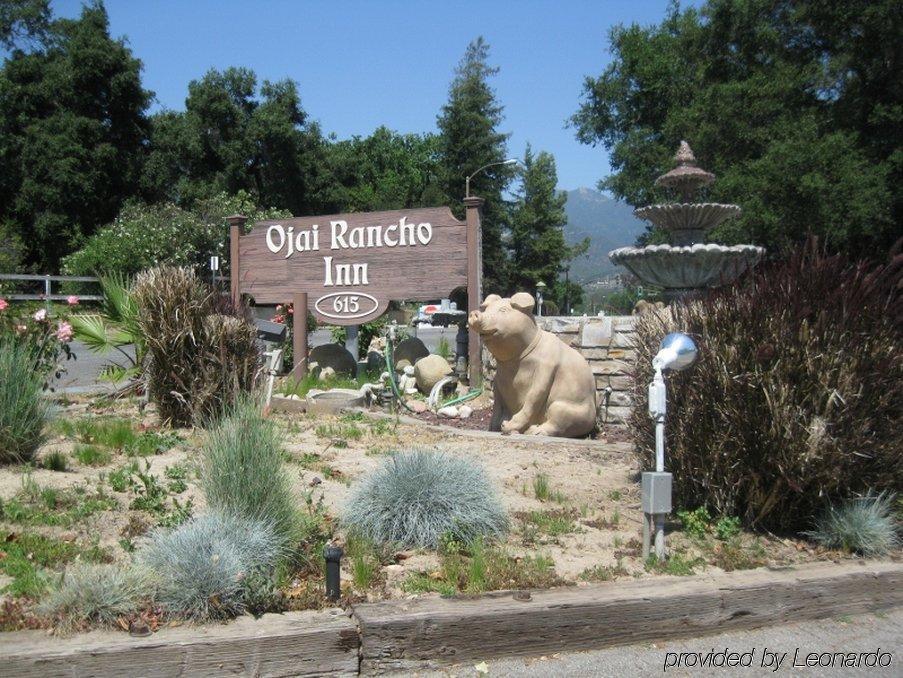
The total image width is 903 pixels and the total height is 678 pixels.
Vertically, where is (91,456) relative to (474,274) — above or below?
below

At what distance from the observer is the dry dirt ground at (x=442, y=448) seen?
446cm

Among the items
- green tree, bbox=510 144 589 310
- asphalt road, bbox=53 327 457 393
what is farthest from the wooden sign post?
green tree, bbox=510 144 589 310

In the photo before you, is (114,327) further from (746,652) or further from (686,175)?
(746,652)

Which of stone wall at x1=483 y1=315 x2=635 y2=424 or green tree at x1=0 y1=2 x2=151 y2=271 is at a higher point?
green tree at x1=0 y1=2 x2=151 y2=271

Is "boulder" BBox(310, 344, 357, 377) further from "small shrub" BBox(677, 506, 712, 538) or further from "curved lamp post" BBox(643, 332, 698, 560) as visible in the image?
"curved lamp post" BBox(643, 332, 698, 560)

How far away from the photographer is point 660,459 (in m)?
4.38

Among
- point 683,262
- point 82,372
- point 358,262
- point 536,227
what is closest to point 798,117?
point 358,262

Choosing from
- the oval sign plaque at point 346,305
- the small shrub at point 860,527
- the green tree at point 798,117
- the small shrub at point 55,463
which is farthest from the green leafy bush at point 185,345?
the green tree at point 798,117

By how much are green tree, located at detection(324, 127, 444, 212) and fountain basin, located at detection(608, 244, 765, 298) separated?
36039 millimetres

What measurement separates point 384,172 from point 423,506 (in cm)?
5314

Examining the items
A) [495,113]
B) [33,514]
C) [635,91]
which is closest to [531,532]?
[33,514]

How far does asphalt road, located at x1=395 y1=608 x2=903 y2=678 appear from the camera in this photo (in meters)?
3.60

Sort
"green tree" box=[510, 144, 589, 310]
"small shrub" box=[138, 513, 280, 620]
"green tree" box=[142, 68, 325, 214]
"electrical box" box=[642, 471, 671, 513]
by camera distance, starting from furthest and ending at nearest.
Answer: "green tree" box=[510, 144, 589, 310]
"green tree" box=[142, 68, 325, 214]
"electrical box" box=[642, 471, 671, 513]
"small shrub" box=[138, 513, 280, 620]

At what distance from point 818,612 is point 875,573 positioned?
1.38 feet
